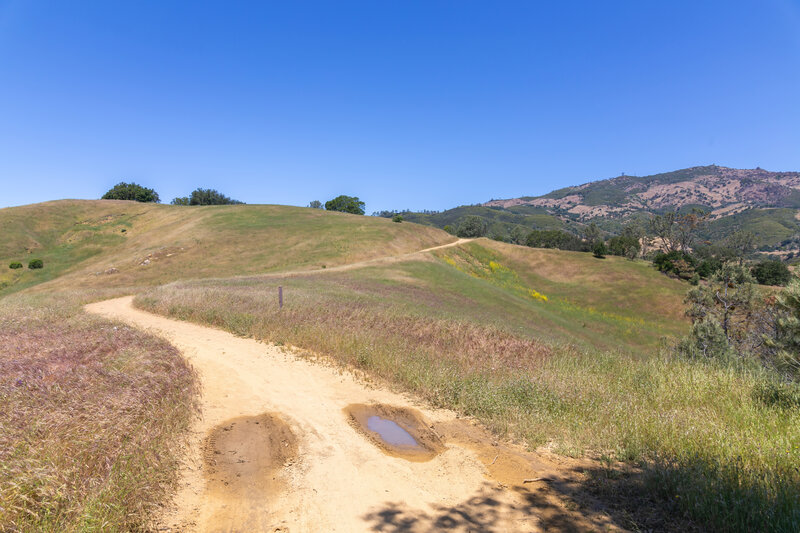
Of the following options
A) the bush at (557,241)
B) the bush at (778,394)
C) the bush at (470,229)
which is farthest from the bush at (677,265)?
the bush at (778,394)

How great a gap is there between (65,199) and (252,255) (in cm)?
6464

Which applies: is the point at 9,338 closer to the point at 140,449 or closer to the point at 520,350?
the point at 140,449

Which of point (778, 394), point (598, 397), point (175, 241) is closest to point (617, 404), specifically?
point (598, 397)

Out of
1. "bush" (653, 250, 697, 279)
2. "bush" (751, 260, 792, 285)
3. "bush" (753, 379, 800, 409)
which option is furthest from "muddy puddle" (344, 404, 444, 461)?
"bush" (751, 260, 792, 285)

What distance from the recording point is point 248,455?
602 cm

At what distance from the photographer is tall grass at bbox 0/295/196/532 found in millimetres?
3590

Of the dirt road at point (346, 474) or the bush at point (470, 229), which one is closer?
the dirt road at point (346, 474)

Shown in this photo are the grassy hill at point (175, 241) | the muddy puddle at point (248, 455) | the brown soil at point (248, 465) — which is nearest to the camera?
the brown soil at point (248, 465)

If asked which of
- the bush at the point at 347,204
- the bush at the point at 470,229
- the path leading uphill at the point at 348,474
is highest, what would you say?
the bush at the point at 347,204

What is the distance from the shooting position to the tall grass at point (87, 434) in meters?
3.59

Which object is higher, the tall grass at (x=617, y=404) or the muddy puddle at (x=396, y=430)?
the tall grass at (x=617, y=404)

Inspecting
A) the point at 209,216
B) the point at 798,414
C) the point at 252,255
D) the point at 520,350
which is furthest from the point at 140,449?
the point at 209,216

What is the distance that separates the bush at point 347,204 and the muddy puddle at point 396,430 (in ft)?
389

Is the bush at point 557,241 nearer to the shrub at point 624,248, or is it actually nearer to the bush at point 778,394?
the shrub at point 624,248
